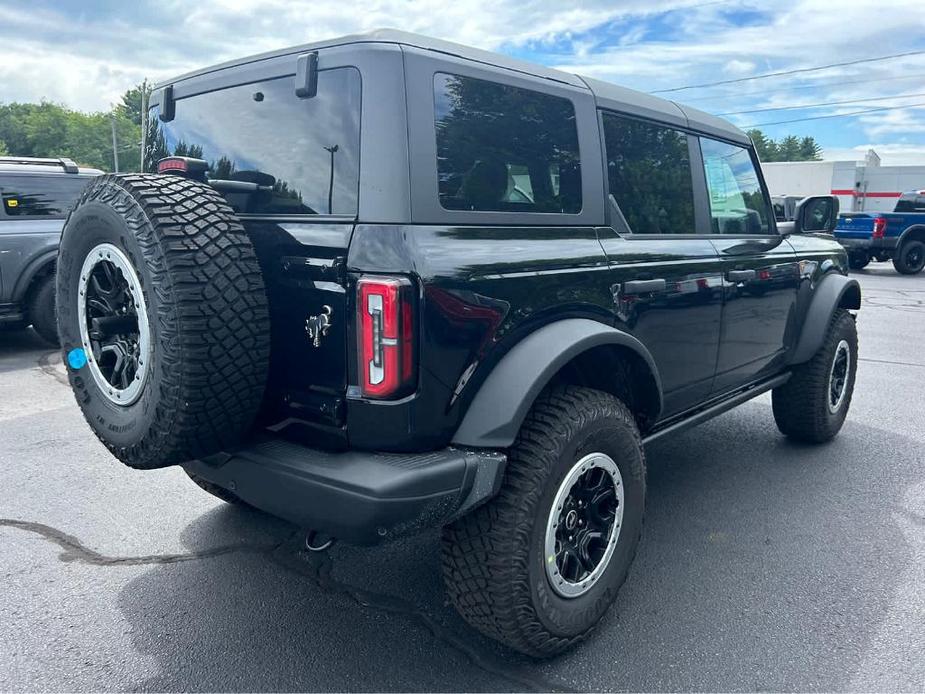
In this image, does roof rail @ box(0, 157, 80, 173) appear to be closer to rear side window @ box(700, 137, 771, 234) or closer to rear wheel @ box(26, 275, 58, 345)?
rear wheel @ box(26, 275, 58, 345)

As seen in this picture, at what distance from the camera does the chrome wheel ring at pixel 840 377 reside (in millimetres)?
4715

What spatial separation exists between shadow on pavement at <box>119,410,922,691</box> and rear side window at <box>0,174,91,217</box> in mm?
5671

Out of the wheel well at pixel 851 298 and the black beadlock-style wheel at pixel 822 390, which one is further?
the wheel well at pixel 851 298

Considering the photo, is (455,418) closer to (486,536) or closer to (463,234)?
(486,536)

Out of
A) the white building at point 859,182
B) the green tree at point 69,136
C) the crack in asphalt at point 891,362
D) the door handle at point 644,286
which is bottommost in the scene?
the crack in asphalt at point 891,362

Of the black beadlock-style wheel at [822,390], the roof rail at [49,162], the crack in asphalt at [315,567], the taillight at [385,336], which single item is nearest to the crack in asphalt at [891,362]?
the black beadlock-style wheel at [822,390]

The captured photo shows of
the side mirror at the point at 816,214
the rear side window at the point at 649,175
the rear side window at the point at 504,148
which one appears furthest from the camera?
the side mirror at the point at 816,214

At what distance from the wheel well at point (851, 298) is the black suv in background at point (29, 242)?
6.77 metres

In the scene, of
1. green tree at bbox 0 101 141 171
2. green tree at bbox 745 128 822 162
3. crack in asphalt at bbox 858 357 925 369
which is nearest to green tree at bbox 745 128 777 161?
green tree at bbox 745 128 822 162

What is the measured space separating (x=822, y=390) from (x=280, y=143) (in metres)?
3.63

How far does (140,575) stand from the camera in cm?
302

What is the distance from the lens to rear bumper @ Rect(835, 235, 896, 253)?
17312mm

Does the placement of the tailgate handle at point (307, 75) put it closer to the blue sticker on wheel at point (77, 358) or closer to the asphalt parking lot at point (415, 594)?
the blue sticker on wheel at point (77, 358)

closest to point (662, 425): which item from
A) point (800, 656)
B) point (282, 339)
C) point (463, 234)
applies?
point (800, 656)
